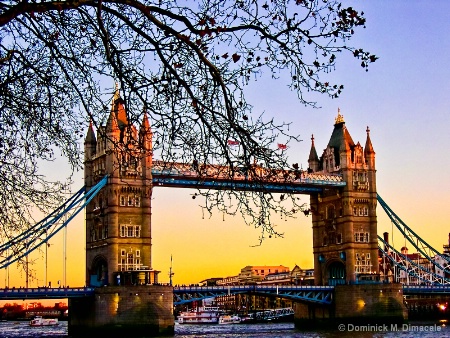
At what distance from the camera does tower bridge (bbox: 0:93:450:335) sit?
52688 millimetres

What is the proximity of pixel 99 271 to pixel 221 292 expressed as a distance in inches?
349

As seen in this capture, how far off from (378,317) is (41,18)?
182 ft

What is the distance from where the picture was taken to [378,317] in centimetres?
6334

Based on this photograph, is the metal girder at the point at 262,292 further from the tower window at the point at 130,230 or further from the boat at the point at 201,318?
the boat at the point at 201,318

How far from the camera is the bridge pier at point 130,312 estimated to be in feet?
169

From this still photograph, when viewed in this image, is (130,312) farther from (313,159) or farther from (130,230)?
(313,159)

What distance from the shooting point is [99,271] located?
57.9 meters

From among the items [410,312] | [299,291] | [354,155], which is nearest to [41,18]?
[299,291]

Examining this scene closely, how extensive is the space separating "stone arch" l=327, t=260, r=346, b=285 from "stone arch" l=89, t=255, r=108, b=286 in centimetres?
2040

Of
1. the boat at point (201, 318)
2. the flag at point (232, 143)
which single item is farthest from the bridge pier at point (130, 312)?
the boat at point (201, 318)

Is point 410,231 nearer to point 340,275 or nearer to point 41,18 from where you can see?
point 340,275

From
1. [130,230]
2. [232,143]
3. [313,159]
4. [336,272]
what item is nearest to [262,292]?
[336,272]

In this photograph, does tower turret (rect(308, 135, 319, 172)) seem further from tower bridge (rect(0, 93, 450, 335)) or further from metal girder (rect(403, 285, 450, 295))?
metal girder (rect(403, 285, 450, 295))

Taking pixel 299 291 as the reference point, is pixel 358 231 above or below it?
above
